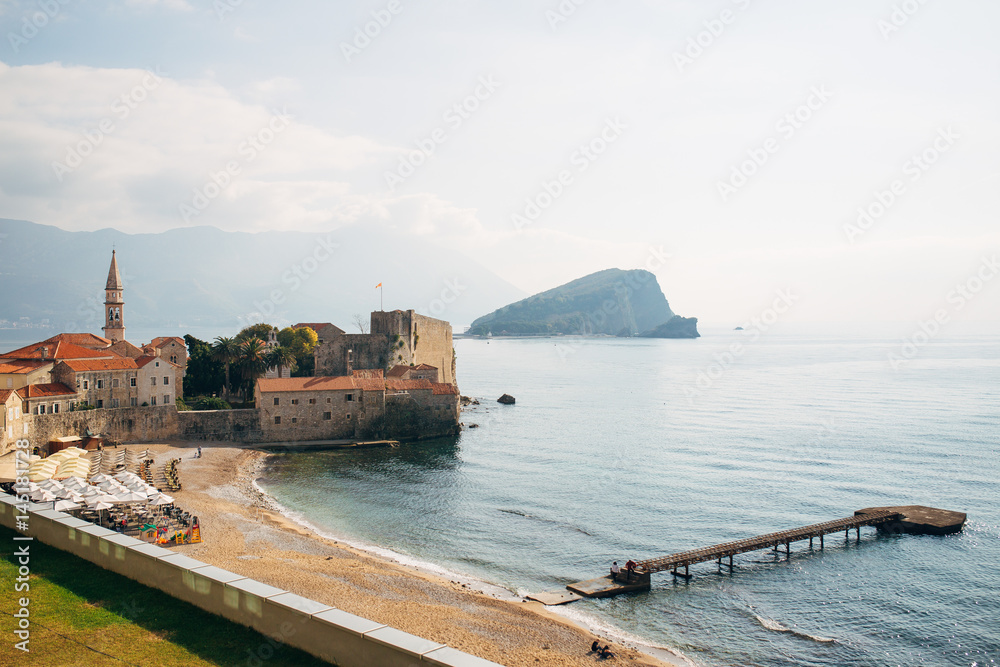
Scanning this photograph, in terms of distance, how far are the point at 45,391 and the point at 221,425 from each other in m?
13.4

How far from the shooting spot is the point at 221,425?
58.2 m

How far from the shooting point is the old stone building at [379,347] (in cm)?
7688

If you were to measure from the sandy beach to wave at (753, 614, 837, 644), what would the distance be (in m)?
5.27

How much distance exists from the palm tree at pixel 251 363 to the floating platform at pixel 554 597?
46586 mm

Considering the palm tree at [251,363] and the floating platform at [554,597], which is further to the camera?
the palm tree at [251,363]

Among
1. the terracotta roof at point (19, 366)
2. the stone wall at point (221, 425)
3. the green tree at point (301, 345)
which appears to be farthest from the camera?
the green tree at point (301, 345)

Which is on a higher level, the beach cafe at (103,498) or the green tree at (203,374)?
the green tree at (203,374)

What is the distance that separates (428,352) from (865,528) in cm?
5996

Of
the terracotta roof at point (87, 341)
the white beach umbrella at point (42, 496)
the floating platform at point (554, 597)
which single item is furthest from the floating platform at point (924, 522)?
the terracotta roof at point (87, 341)

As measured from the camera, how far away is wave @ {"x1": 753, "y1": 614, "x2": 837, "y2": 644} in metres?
25.4

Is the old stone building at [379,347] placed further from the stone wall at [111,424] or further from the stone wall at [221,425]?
the stone wall at [111,424]

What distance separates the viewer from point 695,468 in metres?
54.6

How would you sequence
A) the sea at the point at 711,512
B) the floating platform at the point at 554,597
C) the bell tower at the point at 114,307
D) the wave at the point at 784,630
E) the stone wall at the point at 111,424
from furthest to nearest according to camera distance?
1. the bell tower at the point at 114,307
2. the stone wall at the point at 111,424
3. the floating platform at the point at 554,597
4. the sea at the point at 711,512
5. the wave at the point at 784,630

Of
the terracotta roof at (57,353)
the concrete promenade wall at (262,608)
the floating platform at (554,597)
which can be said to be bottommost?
the floating platform at (554,597)
